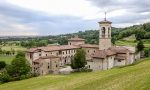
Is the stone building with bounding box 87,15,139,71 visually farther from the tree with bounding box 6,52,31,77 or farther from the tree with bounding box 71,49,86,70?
the tree with bounding box 6,52,31,77

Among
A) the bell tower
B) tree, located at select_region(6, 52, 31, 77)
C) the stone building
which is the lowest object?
tree, located at select_region(6, 52, 31, 77)

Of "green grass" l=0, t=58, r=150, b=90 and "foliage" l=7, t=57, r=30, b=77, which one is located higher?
"green grass" l=0, t=58, r=150, b=90

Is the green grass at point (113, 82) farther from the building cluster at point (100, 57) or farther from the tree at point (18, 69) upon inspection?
the tree at point (18, 69)

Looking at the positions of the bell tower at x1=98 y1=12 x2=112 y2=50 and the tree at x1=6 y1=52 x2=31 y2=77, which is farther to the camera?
the bell tower at x1=98 y1=12 x2=112 y2=50

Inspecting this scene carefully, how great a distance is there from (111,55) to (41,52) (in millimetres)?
23935

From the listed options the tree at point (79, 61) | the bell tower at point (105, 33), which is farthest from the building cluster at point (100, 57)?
the tree at point (79, 61)

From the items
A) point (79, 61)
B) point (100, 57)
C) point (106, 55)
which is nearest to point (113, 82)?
point (100, 57)

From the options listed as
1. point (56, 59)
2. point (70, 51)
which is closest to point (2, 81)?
point (56, 59)

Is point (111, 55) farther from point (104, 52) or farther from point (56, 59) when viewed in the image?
point (56, 59)

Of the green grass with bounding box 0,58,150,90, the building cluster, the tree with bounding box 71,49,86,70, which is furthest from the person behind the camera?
the tree with bounding box 71,49,86,70

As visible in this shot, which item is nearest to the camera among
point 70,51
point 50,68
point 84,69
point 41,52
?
point 84,69

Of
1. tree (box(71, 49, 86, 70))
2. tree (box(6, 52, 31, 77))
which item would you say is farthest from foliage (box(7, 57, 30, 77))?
tree (box(71, 49, 86, 70))

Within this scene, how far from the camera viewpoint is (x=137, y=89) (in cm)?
1739

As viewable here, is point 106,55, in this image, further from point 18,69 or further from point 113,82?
point 113,82
